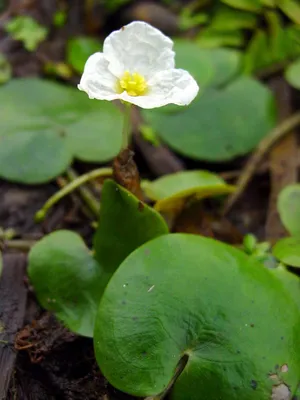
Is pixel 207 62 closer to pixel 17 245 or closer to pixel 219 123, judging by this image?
pixel 219 123

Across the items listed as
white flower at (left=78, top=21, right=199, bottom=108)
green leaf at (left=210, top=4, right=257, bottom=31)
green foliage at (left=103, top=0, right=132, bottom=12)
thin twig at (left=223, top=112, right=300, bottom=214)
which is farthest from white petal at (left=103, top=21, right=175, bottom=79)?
green foliage at (left=103, top=0, right=132, bottom=12)

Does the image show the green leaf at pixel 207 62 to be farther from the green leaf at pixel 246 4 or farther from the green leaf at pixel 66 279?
the green leaf at pixel 66 279

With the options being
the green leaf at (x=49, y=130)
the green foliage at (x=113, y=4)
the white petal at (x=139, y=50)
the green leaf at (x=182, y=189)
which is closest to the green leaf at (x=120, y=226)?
the green leaf at (x=182, y=189)

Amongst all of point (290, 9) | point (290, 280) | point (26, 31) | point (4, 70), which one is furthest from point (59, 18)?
point (290, 280)

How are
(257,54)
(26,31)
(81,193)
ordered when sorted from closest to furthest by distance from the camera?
(81,193) → (26,31) → (257,54)

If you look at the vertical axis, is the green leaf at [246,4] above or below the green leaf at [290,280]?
above
